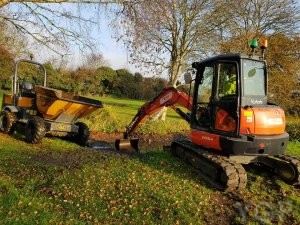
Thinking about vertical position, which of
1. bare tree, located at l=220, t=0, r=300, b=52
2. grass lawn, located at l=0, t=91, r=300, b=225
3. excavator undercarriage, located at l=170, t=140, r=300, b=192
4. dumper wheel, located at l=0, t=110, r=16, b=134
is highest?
bare tree, located at l=220, t=0, r=300, b=52

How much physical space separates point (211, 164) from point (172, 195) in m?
1.42

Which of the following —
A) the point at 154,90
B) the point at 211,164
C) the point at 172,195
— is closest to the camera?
the point at 172,195

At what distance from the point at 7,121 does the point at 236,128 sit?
9.04 meters

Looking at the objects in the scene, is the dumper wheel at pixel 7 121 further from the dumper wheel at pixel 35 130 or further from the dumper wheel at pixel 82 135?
the dumper wheel at pixel 82 135

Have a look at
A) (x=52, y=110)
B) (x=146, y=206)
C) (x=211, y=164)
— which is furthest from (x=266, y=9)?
(x=146, y=206)

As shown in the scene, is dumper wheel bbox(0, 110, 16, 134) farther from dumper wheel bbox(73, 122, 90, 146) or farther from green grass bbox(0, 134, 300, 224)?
green grass bbox(0, 134, 300, 224)

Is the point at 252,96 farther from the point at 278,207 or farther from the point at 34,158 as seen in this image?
the point at 34,158

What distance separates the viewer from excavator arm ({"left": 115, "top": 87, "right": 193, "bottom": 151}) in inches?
422

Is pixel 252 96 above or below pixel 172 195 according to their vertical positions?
above

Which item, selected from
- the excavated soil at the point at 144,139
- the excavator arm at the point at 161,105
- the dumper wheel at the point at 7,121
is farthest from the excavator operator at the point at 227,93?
the dumper wheel at the point at 7,121

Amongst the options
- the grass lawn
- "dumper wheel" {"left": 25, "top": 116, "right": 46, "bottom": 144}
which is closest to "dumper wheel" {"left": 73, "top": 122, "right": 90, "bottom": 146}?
"dumper wheel" {"left": 25, "top": 116, "right": 46, "bottom": 144}

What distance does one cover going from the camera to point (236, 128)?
803 centimetres

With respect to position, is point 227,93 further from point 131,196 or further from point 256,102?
point 131,196

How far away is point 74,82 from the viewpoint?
152 feet
